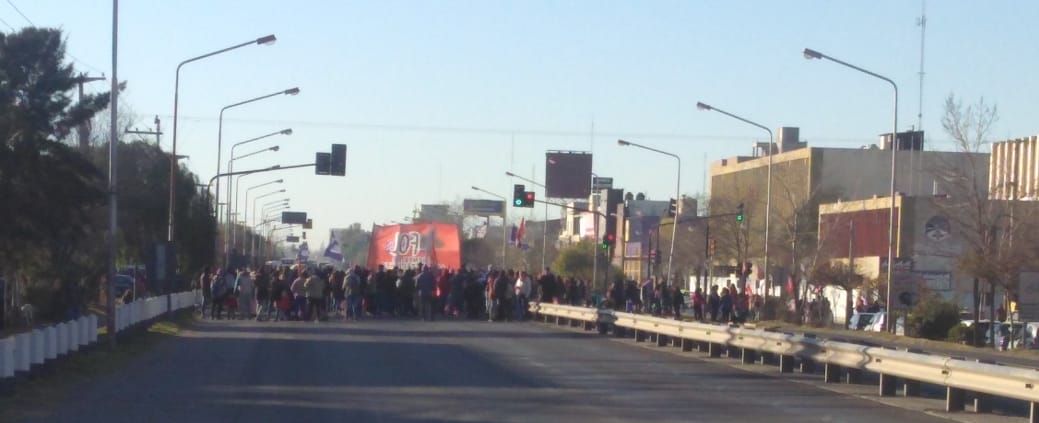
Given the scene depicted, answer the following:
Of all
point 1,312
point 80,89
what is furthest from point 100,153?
point 1,312

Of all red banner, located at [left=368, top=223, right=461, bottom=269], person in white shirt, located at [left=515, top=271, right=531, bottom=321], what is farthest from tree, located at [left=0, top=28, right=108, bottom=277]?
red banner, located at [left=368, top=223, right=461, bottom=269]

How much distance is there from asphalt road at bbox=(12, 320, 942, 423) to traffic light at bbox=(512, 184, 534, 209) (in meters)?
29.2

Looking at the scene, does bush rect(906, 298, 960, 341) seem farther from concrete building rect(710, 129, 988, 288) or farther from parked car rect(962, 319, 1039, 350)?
concrete building rect(710, 129, 988, 288)

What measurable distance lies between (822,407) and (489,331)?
1752 centimetres

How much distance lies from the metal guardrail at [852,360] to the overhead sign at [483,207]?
428 feet

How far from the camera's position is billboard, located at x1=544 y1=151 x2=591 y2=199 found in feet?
323

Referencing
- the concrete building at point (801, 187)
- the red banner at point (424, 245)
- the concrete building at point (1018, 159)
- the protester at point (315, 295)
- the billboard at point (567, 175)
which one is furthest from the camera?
the billboard at point (567, 175)

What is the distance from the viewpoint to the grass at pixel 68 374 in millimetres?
16109

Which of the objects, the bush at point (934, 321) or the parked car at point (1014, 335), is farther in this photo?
the bush at point (934, 321)

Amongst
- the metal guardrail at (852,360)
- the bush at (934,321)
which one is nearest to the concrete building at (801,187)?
the bush at (934,321)

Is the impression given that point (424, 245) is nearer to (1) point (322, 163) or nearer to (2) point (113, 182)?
(1) point (322, 163)

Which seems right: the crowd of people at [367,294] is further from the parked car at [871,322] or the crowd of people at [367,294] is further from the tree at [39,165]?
the parked car at [871,322]

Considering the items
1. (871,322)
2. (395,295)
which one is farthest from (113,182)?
(871,322)

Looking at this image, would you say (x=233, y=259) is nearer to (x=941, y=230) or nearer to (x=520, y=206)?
(x=520, y=206)
